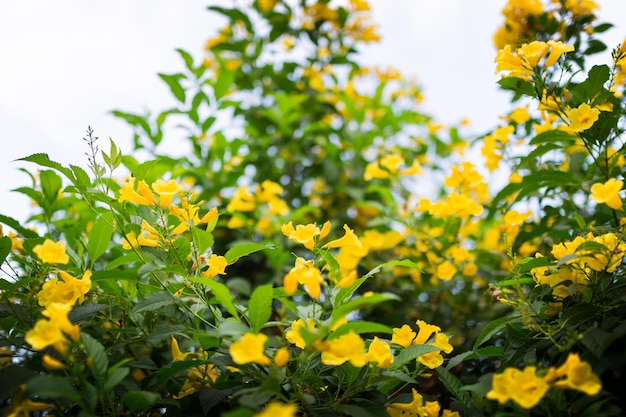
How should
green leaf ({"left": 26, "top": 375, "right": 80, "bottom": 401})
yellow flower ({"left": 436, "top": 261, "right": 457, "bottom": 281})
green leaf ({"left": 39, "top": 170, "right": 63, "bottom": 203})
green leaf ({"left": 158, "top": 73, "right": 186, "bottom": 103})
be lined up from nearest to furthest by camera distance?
1. green leaf ({"left": 26, "top": 375, "right": 80, "bottom": 401})
2. green leaf ({"left": 39, "top": 170, "right": 63, "bottom": 203})
3. yellow flower ({"left": 436, "top": 261, "right": 457, "bottom": 281})
4. green leaf ({"left": 158, "top": 73, "right": 186, "bottom": 103})

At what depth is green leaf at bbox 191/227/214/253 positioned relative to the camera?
1.23m

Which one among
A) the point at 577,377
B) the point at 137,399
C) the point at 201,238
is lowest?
the point at 577,377

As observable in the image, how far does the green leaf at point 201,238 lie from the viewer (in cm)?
123

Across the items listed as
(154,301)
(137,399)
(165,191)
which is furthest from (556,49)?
(137,399)

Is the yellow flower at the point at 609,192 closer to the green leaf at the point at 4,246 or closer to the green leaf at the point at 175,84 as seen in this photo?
the green leaf at the point at 4,246

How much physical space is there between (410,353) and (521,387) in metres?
0.28

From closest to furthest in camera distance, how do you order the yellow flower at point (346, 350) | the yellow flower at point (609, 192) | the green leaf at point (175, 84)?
the yellow flower at point (346, 350) → the yellow flower at point (609, 192) → the green leaf at point (175, 84)

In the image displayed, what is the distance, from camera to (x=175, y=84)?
7.75 ft

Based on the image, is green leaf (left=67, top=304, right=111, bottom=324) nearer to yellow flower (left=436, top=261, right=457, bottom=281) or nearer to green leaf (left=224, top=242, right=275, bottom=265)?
green leaf (left=224, top=242, right=275, bottom=265)

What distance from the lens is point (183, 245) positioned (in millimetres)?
1277

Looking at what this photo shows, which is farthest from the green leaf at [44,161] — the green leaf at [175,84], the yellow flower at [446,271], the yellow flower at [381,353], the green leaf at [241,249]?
the yellow flower at [446,271]

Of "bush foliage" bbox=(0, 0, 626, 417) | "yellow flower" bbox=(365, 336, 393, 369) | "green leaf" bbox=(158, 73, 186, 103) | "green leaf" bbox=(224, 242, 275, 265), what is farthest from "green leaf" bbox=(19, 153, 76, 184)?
"green leaf" bbox=(158, 73, 186, 103)

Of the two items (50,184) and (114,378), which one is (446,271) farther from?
(50,184)

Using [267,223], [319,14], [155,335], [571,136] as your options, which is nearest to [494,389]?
[155,335]
